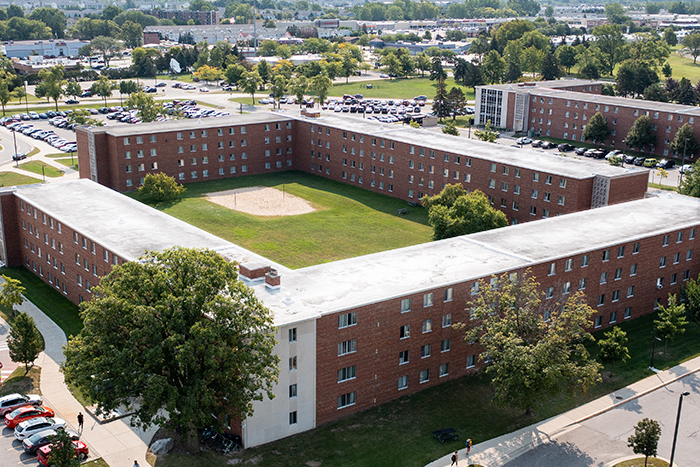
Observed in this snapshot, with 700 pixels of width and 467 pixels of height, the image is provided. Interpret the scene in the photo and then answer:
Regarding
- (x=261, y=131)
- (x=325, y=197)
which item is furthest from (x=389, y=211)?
(x=261, y=131)

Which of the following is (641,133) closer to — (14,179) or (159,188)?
(159,188)

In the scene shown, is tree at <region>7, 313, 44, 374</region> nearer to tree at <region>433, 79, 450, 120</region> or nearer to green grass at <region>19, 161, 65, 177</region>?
green grass at <region>19, 161, 65, 177</region>

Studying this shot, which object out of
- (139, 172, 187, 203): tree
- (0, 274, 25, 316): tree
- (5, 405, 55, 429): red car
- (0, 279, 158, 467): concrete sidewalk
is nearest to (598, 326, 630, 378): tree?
(0, 279, 158, 467): concrete sidewalk

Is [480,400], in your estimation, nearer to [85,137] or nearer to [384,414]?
[384,414]

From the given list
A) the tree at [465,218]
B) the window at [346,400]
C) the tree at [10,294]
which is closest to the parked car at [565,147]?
the tree at [465,218]

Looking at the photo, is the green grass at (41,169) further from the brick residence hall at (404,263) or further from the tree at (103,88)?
the tree at (103,88)
